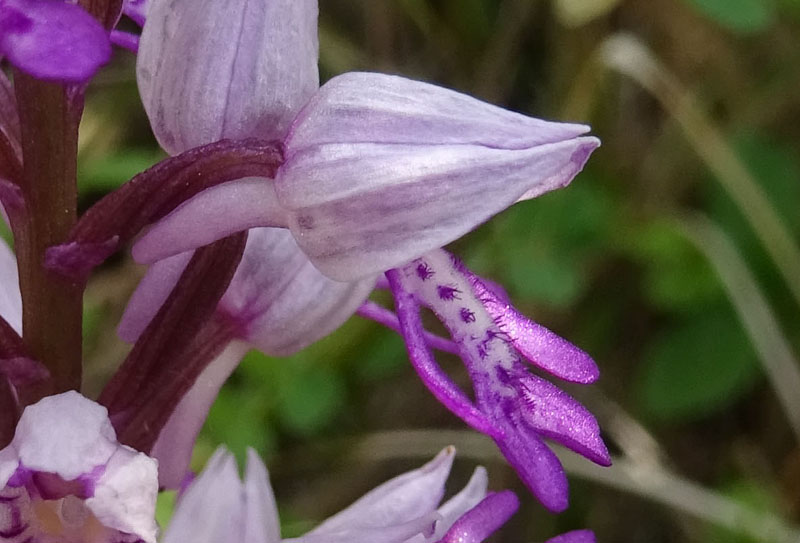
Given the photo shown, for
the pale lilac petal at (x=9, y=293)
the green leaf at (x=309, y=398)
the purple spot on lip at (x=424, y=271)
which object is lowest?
the green leaf at (x=309, y=398)

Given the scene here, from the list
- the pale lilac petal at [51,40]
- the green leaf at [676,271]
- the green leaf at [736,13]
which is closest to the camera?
the pale lilac petal at [51,40]

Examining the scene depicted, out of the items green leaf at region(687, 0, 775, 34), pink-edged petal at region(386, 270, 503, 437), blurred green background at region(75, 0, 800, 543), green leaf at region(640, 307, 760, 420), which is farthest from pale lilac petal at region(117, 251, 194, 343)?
green leaf at region(640, 307, 760, 420)

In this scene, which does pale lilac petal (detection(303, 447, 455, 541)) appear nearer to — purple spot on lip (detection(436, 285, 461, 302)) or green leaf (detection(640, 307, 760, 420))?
purple spot on lip (detection(436, 285, 461, 302))

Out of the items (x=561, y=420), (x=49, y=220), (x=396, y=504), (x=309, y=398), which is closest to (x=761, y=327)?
(x=309, y=398)

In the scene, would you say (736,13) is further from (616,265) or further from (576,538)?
→ (576,538)

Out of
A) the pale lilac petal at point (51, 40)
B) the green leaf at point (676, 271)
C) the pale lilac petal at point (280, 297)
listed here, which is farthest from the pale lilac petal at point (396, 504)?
the green leaf at point (676, 271)

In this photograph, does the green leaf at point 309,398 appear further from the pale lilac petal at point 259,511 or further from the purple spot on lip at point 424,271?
the purple spot on lip at point 424,271

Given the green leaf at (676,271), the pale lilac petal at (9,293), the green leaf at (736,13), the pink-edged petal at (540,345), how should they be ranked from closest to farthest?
the pink-edged petal at (540,345) → the pale lilac petal at (9,293) → the green leaf at (736,13) → the green leaf at (676,271)
